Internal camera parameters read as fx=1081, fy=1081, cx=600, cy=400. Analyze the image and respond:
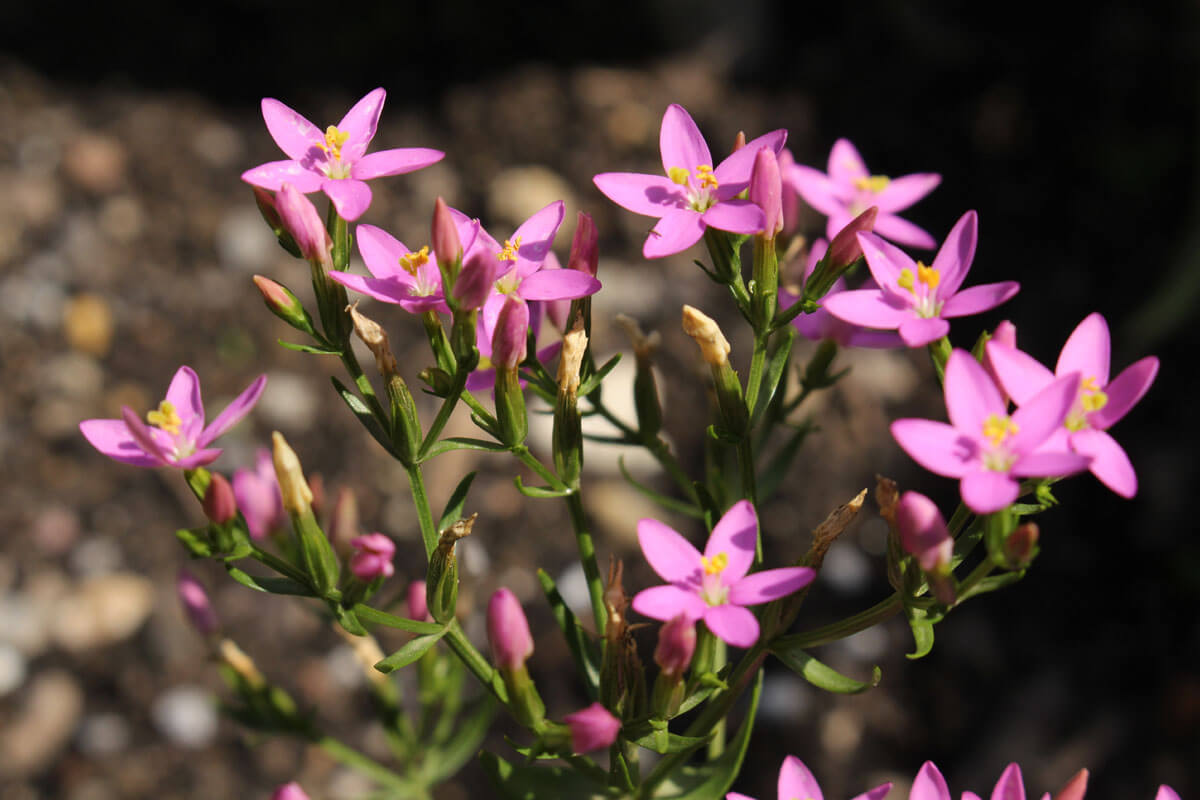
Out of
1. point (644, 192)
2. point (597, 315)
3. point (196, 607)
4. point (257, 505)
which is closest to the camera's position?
point (644, 192)

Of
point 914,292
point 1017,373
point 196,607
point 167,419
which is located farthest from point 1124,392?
point 196,607

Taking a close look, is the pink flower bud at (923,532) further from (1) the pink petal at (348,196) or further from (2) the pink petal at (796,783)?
(1) the pink petal at (348,196)

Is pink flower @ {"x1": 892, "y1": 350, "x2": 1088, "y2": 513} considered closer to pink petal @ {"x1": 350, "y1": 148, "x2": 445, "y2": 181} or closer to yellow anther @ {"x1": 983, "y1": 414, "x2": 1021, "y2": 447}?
yellow anther @ {"x1": 983, "y1": 414, "x2": 1021, "y2": 447}

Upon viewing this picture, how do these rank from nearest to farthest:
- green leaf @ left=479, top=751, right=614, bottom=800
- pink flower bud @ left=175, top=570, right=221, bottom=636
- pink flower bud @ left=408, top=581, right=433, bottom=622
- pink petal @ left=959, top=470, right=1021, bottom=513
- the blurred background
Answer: pink petal @ left=959, top=470, right=1021, bottom=513 < green leaf @ left=479, top=751, right=614, bottom=800 < pink flower bud @ left=408, top=581, right=433, bottom=622 < pink flower bud @ left=175, top=570, right=221, bottom=636 < the blurred background

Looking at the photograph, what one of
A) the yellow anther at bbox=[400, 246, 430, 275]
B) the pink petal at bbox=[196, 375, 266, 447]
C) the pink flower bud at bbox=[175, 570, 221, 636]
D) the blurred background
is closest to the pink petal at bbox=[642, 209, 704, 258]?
the yellow anther at bbox=[400, 246, 430, 275]

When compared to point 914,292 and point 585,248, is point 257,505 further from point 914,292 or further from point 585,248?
point 914,292

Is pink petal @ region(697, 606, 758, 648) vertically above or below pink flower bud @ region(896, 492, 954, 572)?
below
